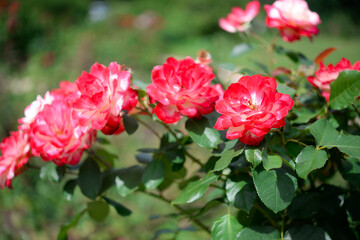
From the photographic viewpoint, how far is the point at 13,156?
600 mm

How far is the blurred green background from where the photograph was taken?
1853 millimetres

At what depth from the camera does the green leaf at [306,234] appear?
19.2 inches

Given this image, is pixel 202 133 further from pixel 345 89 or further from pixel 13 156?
pixel 13 156

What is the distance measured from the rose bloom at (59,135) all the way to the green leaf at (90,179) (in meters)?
0.08

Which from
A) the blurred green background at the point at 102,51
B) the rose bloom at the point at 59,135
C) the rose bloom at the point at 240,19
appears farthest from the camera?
the blurred green background at the point at 102,51

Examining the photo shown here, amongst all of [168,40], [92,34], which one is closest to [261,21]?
[168,40]

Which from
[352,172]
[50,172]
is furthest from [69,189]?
[352,172]

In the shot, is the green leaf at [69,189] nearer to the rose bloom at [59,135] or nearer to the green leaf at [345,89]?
the rose bloom at [59,135]

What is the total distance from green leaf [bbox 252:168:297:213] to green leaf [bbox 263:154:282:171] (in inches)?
0.9

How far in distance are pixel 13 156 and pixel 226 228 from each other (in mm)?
392

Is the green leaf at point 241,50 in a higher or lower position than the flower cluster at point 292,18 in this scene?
lower

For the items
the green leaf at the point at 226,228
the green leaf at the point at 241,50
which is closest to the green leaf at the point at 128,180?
the green leaf at the point at 226,228

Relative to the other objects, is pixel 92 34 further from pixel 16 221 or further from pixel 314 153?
pixel 314 153

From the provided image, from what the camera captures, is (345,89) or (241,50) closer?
(345,89)
